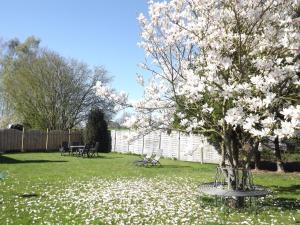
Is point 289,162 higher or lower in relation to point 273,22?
lower

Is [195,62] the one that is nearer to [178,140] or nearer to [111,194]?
[111,194]

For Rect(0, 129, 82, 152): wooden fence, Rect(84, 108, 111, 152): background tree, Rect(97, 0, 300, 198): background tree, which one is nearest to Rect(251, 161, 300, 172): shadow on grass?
Rect(97, 0, 300, 198): background tree

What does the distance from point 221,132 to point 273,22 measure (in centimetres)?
276

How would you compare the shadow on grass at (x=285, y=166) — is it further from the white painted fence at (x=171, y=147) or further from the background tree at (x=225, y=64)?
the background tree at (x=225, y=64)

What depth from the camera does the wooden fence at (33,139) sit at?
29.3 m

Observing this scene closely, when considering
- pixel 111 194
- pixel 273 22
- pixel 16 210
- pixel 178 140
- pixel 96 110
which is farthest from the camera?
pixel 96 110

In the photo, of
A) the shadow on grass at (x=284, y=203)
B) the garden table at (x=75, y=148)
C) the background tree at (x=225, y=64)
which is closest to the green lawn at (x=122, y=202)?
the shadow on grass at (x=284, y=203)

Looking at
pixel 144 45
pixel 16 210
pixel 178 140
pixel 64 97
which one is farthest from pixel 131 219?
pixel 64 97

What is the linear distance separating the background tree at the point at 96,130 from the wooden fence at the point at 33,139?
213cm

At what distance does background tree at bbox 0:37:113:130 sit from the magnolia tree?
2577 centimetres

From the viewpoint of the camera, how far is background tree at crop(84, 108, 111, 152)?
31281 millimetres

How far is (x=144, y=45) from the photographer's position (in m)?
9.23

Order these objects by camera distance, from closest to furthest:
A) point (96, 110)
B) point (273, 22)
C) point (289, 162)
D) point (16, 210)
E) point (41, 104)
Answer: point (273, 22), point (16, 210), point (289, 162), point (96, 110), point (41, 104)

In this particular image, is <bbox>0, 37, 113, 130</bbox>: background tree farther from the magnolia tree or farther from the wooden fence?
the magnolia tree
